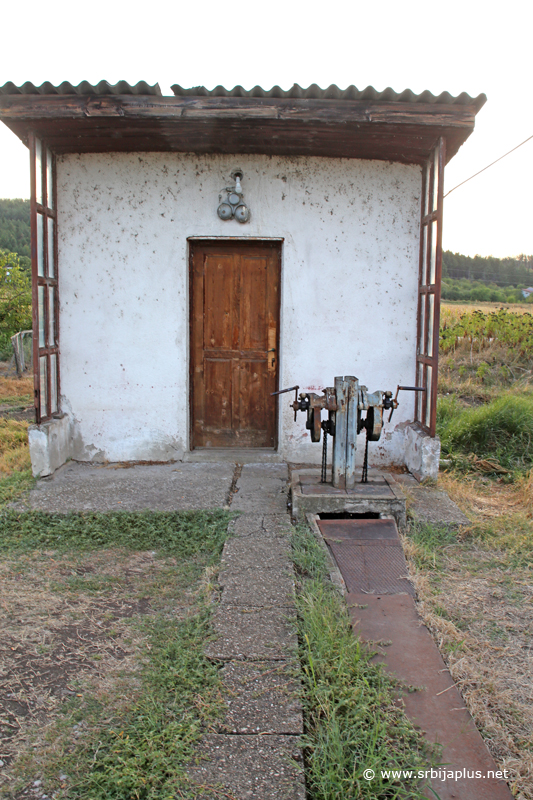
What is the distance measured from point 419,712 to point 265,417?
424cm

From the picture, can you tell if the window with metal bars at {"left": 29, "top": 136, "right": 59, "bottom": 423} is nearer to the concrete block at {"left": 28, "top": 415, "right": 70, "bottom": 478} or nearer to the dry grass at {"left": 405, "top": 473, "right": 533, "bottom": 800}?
the concrete block at {"left": 28, "top": 415, "right": 70, "bottom": 478}

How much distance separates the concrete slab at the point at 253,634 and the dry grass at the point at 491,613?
88cm

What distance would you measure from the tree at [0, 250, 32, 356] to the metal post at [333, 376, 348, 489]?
12432 millimetres

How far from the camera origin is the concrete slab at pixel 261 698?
2.38 m

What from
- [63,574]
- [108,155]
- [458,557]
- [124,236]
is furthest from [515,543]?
[108,155]

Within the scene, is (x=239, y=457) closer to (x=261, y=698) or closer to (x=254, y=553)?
(x=254, y=553)

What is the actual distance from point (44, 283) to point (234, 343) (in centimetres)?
209

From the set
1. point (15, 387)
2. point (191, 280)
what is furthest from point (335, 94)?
point (15, 387)

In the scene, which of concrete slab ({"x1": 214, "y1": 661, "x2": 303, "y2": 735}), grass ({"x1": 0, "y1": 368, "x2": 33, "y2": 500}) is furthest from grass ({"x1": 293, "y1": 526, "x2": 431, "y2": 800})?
grass ({"x1": 0, "y1": 368, "x2": 33, "y2": 500})

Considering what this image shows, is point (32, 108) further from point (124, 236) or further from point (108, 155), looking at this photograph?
point (124, 236)

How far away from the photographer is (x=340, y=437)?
15.8ft

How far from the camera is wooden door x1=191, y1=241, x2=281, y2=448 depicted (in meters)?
6.40

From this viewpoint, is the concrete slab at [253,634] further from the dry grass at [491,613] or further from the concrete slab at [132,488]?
the concrete slab at [132,488]

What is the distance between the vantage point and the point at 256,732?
2.35 meters
